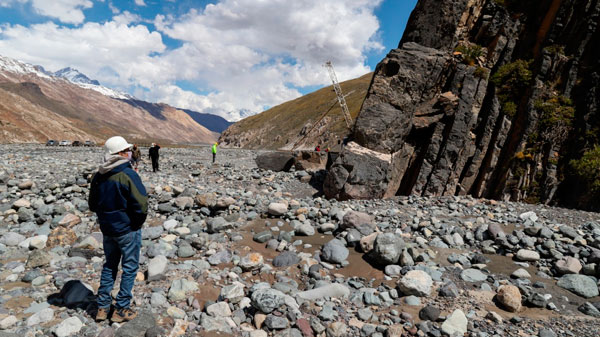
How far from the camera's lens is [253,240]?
Answer: 10102mm

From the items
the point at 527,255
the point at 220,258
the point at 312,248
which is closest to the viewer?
the point at 220,258

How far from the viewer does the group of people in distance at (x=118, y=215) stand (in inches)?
203

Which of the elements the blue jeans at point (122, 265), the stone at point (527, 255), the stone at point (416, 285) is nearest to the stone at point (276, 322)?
the blue jeans at point (122, 265)

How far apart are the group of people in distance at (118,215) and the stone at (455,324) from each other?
584cm

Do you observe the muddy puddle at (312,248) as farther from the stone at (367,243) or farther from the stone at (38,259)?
the stone at (38,259)

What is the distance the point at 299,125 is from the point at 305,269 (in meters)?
117

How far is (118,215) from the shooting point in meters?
5.20

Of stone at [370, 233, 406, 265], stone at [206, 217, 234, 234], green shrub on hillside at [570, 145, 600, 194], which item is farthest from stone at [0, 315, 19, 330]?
green shrub on hillside at [570, 145, 600, 194]

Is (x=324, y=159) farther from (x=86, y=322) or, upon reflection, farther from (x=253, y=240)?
(x=86, y=322)

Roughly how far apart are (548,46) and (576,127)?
4.80 meters

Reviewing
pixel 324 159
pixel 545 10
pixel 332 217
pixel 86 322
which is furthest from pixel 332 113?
pixel 86 322

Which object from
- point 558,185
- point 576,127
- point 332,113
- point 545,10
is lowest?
point 558,185

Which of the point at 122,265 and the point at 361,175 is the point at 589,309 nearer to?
the point at 122,265

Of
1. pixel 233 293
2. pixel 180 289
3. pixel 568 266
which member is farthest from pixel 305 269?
pixel 568 266
